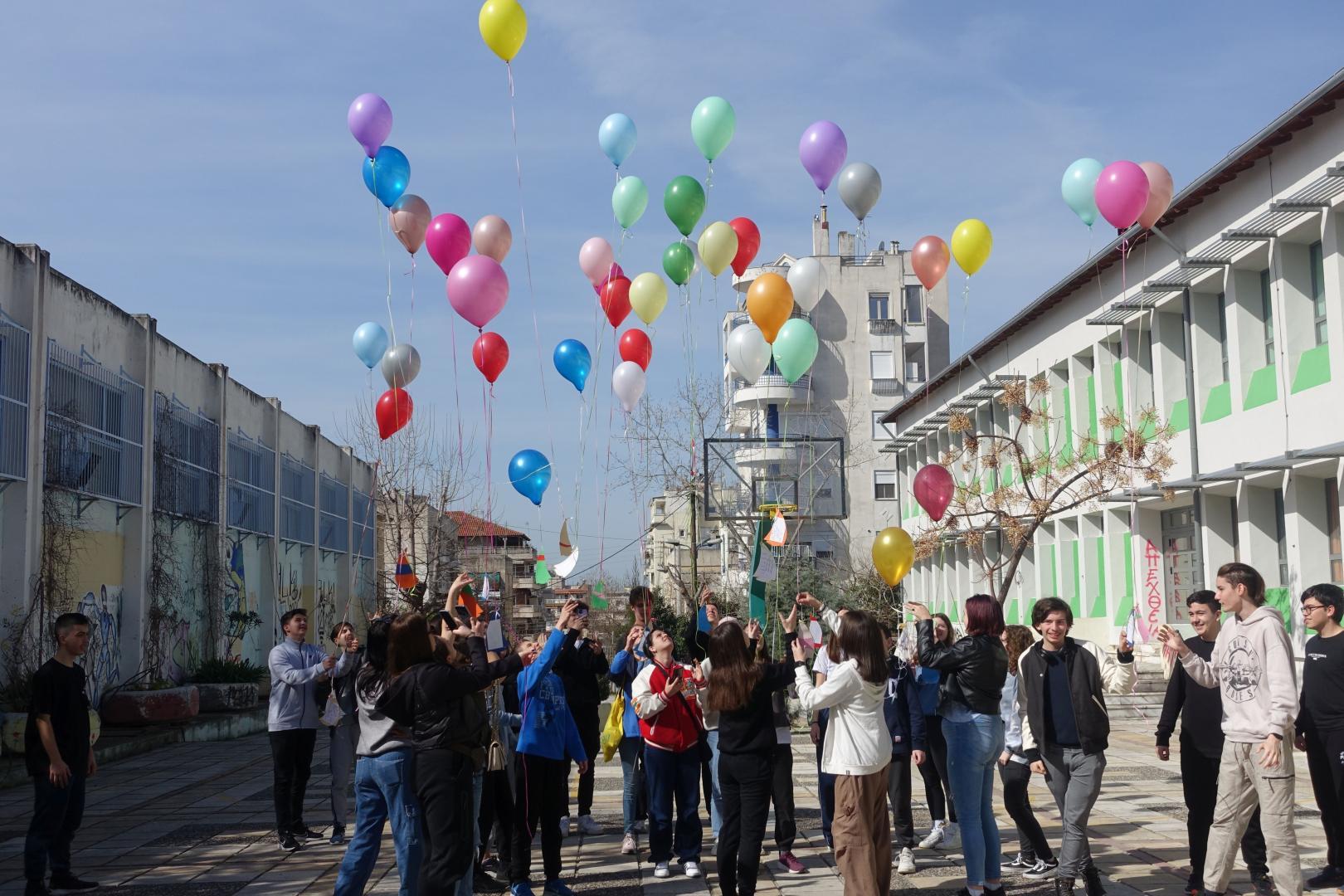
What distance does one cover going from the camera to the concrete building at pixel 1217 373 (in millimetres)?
16406

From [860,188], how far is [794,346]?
2591 mm

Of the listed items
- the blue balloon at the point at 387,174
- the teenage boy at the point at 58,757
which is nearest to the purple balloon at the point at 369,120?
the blue balloon at the point at 387,174

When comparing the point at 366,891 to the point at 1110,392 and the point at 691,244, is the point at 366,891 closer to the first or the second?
the point at 691,244

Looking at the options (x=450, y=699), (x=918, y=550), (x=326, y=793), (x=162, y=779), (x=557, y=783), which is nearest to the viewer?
(x=450, y=699)

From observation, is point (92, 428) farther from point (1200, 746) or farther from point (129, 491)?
Result: point (1200, 746)

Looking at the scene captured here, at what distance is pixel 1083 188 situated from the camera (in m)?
17.0

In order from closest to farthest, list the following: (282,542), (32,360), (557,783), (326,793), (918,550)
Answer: (557,783) → (326,793) → (32,360) → (918,550) → (282,542)

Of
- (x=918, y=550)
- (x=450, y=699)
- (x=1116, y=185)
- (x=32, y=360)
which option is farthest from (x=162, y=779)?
(x=918, y=550)

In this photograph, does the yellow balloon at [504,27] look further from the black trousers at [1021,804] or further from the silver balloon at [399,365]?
the black trousers at [1021,804]

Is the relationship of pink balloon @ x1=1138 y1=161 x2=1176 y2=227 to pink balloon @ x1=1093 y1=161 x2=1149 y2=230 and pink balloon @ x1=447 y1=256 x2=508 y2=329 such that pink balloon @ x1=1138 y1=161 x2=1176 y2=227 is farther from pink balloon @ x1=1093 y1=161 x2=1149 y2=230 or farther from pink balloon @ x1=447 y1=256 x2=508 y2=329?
pink balloon @ x1=447 y1=256 x2=508 y2=329

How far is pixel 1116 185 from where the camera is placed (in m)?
15.5

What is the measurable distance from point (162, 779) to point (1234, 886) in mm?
12293

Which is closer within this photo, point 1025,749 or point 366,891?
point 1025,749

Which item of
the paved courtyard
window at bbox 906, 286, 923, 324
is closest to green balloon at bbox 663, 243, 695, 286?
the paved courtyard
